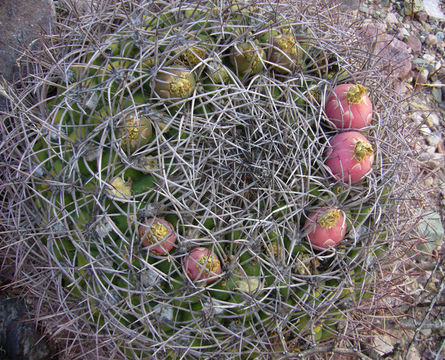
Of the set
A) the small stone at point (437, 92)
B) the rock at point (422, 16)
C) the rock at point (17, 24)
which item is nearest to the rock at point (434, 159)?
the small stone at point (437, 92)

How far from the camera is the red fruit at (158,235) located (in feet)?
5.50

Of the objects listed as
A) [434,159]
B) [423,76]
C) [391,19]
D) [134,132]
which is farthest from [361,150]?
[391,19]

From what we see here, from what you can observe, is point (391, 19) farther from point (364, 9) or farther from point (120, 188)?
point (120, 188)

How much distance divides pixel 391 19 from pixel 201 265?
147 inches

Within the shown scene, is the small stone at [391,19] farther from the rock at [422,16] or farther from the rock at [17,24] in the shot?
the rock at [17,24]

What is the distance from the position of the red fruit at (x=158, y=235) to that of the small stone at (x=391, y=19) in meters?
3.63

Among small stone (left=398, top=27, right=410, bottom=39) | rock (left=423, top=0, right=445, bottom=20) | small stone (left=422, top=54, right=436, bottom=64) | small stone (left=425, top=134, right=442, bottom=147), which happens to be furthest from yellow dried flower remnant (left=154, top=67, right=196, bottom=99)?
rock (left=423, top=0, right=445, bottom=20)

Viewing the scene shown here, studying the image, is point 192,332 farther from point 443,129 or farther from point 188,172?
point 443,129

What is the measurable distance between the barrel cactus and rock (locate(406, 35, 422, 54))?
2651 mm

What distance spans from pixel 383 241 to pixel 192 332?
3.47 feet

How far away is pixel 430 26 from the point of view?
4.44m

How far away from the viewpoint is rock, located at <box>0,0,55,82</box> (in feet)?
8.27

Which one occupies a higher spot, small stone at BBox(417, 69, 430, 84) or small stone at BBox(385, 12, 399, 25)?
small stone at BBox(385, 12, 399, 25)

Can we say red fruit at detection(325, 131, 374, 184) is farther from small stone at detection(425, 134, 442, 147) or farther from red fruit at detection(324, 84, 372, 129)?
small stone at detection(425, 134, 442, 147)
